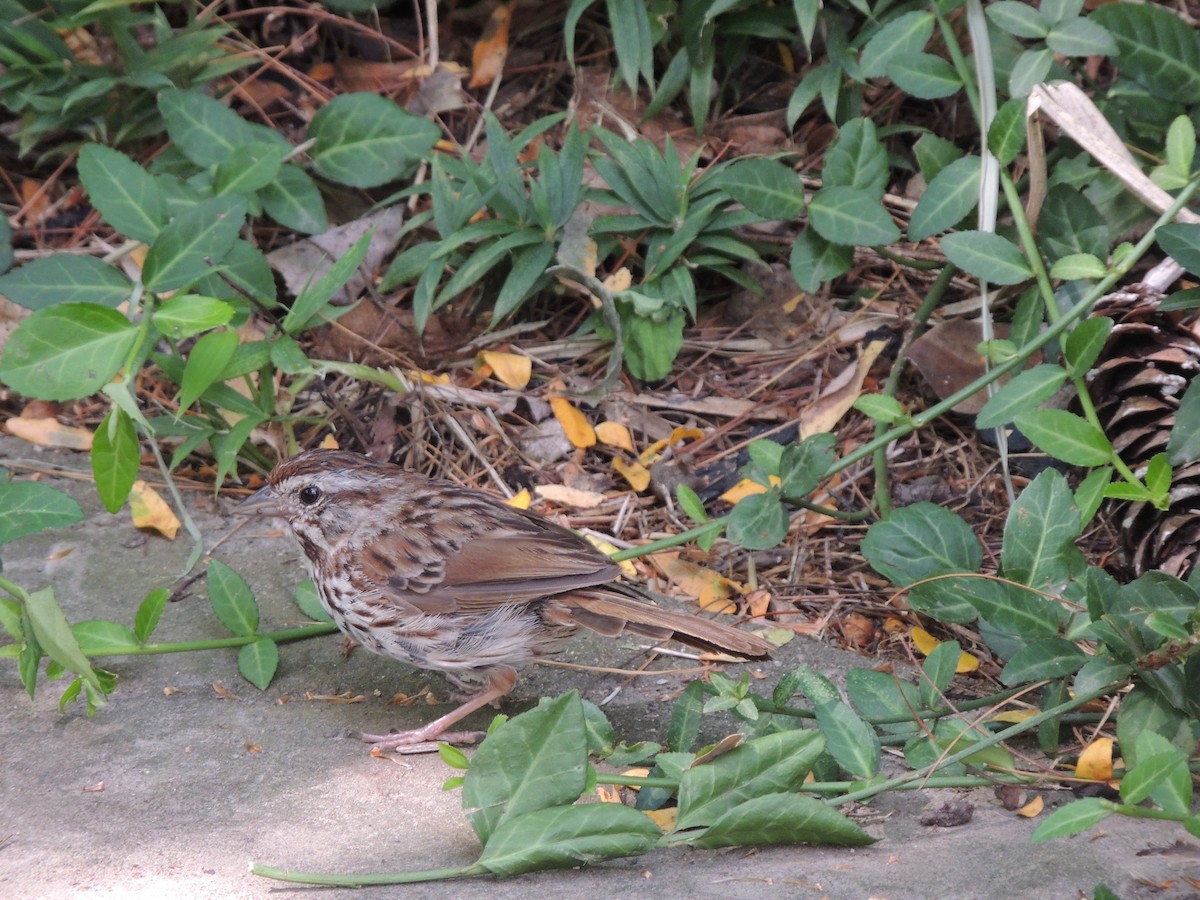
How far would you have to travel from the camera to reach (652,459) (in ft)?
15.9

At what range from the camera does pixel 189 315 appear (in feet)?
12.2

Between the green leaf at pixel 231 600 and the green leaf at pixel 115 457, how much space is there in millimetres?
406

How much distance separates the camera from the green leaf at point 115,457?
358 centimetres

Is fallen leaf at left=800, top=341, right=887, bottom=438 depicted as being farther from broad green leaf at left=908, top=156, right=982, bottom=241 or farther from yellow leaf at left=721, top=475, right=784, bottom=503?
broad green leaf at left=908, top=156, right=982, bottom=241

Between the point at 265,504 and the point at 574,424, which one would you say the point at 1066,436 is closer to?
the point at 574,424

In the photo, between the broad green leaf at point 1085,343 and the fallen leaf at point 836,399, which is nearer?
the broad green leaf at point 1085,343

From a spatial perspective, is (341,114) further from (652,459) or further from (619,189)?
(652,459)

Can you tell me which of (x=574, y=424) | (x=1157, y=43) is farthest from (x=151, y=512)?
(x=1157, y=43)

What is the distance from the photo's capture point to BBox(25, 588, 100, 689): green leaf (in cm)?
319

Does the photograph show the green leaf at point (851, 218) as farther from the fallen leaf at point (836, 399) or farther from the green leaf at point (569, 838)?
the green leaf at point (569, 838)

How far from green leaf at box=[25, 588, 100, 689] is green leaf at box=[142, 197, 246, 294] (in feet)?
3.79

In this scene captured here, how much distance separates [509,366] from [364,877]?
2.71 meters

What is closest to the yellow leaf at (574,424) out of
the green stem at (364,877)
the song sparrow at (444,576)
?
the song sparrow at (444,576)

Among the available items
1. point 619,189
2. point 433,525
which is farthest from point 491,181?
point 433,525
